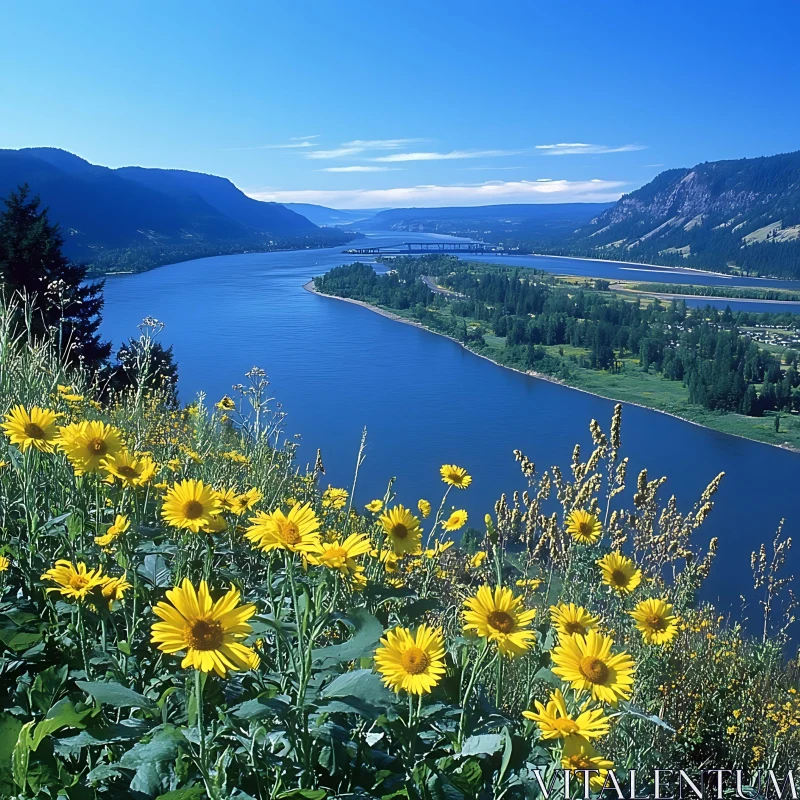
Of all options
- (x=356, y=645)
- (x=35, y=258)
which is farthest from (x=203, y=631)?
(x=35, y=258)

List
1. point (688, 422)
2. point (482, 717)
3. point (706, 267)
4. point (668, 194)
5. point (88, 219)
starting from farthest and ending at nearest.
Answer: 1. point (668, 194)
2. point (706, 267)
3. point (88, 219)
4. point (688, 422)
5. point (482, 717)

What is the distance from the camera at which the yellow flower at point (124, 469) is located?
121 centimetres

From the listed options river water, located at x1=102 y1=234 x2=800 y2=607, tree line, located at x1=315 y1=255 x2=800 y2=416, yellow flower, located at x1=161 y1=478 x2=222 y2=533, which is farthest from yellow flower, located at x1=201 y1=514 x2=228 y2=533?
tree line, located at x1=315 y1=255 x2=800 y2=416

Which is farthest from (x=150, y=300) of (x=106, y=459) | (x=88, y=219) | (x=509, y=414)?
(x=88, y=219)

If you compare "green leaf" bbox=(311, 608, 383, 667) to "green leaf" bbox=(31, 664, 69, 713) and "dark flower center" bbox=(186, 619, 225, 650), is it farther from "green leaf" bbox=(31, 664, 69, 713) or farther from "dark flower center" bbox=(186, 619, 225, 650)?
"green leaf" bbox=(31, 664, 69, 713)

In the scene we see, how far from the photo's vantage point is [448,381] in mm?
23688

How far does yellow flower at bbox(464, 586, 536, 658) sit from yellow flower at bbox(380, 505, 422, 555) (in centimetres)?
31

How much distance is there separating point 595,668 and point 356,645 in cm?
29

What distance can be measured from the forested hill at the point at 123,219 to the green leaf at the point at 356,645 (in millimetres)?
49931

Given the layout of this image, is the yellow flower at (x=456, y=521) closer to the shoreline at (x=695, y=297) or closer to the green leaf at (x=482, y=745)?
the green leaf at (x=482, y=745)

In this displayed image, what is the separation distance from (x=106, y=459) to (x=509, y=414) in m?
19.3

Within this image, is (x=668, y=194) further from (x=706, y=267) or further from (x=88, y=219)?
(x=88, y=219)

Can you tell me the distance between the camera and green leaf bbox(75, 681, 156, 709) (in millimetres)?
780

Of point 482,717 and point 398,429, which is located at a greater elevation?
point 482,717
